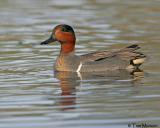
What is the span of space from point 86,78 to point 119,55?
3.42 ft

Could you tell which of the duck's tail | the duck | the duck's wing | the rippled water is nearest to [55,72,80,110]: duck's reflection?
A: the rippled water

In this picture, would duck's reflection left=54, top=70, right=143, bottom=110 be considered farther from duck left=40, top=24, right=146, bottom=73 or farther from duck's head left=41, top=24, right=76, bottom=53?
duck's head left=41, top=24, right=76, bottom=53

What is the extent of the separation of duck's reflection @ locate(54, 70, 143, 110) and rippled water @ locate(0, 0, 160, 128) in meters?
0.02

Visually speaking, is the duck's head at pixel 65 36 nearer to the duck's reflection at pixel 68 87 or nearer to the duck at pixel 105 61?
the duck at pixel 105 61

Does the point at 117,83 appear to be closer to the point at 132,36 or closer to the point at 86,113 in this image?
the point at 86,113

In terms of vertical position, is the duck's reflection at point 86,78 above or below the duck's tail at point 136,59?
below

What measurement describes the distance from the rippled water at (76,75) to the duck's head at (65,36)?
52cm

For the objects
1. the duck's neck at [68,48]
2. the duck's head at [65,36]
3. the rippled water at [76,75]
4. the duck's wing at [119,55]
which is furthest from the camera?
the duck's neck at [68,48]

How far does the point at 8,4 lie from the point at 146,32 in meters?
6.54

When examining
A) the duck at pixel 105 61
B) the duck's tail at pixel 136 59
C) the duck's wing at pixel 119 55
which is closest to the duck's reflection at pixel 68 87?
the duck at pixel 105 61

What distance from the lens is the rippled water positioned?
34.7 feet

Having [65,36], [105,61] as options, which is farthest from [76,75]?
[65,36]

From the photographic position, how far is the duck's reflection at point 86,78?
1250 centimetres

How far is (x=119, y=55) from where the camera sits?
14.7 m
